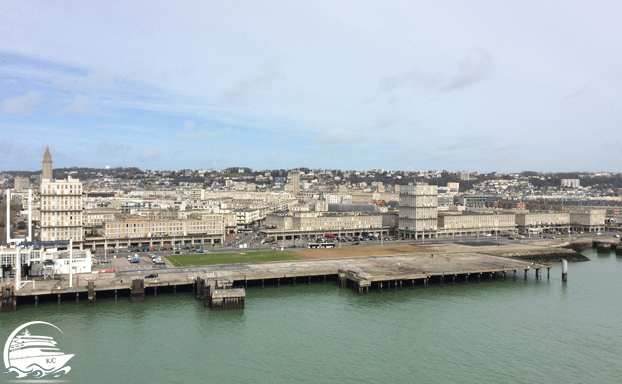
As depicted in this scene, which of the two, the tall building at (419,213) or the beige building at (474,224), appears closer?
the tall building at (419,213)

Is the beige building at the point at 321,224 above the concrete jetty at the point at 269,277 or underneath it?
above

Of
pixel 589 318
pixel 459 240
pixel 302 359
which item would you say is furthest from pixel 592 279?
pixel 302 359

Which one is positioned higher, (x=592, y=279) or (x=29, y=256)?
(x=29, y=256)

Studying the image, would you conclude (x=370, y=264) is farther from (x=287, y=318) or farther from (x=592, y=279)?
(x=592, y=279)

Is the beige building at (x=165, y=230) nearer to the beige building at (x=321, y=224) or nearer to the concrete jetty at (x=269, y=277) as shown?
the beige building at (x=321, y=224)

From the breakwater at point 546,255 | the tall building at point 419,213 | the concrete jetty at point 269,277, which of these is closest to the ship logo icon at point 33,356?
the concrete jetty at point 269,277

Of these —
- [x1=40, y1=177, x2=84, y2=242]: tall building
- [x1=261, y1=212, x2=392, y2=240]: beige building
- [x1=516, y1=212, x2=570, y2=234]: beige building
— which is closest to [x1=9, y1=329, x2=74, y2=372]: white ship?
[x1=40, y1=177, x2=84, y2=242]: tall building

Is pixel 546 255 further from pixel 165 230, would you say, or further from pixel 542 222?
pixel 165 230
